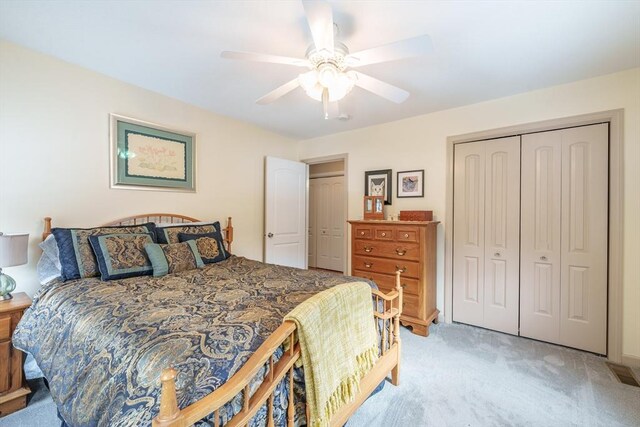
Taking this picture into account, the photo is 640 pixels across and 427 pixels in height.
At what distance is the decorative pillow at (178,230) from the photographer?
2.45 metres

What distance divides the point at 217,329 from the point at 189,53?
2000 mm

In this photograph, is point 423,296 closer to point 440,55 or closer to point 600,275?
point 600,275

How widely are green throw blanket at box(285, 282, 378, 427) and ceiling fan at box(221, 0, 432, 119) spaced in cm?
121

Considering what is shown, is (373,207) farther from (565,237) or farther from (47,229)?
(47,229)

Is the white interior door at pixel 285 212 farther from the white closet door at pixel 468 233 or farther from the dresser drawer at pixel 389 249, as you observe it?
the white closet door at pixel 468 233

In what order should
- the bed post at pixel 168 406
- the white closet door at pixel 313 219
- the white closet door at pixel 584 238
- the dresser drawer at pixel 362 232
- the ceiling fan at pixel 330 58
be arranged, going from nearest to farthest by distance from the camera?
the bed post at pixel 168 406 < the ceiling fan at pixel 330 58 < the white closet door at pixel 584 238 < the dresser drawer at pixel 362 232 < the white closet door at pixel 313 219

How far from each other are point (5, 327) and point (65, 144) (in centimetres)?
137

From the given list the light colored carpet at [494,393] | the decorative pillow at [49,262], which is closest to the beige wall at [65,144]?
the decorative pillow at [49,262]

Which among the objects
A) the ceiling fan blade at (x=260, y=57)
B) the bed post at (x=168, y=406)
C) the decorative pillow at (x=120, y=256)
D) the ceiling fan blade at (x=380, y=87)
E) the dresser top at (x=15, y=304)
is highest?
the ceiling fan blade at (x=260, y=57)

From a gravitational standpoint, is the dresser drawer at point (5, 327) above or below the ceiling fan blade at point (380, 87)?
below

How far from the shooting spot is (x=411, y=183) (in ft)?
11.2

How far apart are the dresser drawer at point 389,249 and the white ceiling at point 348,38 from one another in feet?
5.09

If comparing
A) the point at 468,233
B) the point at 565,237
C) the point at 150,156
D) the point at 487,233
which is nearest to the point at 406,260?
the point at 468,233

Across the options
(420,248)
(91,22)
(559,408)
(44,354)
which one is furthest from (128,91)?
(559,408)
